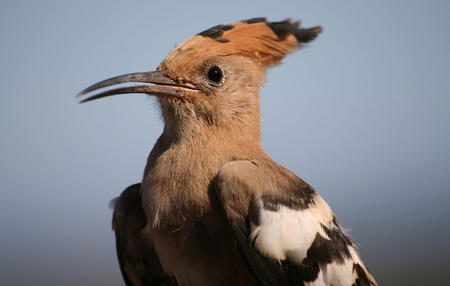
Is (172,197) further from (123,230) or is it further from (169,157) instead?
(123,230)

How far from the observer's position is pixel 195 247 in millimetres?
1395

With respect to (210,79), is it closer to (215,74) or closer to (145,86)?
(215,74)

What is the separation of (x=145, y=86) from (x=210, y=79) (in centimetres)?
25

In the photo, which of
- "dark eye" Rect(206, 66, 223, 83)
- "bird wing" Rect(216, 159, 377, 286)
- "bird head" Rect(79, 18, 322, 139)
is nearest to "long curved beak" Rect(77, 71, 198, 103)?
"bird head" Rect(79, 18, 322, 139)

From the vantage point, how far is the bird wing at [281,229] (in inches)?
53.9

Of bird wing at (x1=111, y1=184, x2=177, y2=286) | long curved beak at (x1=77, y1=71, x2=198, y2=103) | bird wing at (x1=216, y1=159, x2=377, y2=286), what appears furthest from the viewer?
bird wing at (x1=111, y1=184, x2=177, y2=286)

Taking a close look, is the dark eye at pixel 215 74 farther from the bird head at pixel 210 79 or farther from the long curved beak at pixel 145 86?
the long curved beak at pixel 145 86

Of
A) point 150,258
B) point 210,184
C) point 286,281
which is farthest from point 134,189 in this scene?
point 286,281

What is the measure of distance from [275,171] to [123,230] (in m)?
0.66

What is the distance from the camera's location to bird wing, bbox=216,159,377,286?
137 centimetres

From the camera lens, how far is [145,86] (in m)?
1.52

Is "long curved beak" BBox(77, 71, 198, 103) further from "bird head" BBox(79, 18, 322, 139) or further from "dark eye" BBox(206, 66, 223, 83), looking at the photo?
"dark eye" BBox(206, 66, 223, 83)

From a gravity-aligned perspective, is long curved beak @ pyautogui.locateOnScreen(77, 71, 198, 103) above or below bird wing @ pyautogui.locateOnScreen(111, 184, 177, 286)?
above

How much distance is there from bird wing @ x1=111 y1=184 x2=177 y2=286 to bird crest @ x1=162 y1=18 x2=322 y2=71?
2.06 feet
